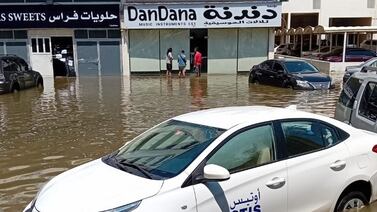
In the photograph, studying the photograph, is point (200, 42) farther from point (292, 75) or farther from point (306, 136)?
point (306, 136)

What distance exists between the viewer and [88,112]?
13344mm

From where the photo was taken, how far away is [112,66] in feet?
86.8

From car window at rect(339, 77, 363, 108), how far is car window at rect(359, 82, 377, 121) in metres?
0.25

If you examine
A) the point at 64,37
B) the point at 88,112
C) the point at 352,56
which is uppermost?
the point at 64,37

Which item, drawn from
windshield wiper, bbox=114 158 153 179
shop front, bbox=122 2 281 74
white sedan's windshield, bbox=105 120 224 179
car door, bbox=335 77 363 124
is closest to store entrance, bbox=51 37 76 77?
shop front, bbox=122 2 281 74

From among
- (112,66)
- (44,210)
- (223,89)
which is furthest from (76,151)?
(112,66)

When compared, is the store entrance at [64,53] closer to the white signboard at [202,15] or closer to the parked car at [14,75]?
the white signboard at [202,15]

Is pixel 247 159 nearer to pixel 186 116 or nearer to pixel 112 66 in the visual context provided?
pixel 186 116

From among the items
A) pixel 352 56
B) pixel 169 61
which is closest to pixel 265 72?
pixel 169 61

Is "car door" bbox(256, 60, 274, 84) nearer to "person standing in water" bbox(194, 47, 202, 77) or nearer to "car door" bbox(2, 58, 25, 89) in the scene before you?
"person standing in water" bbox(194, 47, 202, 77)

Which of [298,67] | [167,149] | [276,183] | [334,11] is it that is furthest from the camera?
[334,11]

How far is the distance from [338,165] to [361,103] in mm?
2630

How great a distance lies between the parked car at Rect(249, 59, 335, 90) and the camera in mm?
17750

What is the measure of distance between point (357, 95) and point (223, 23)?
19662 mm
